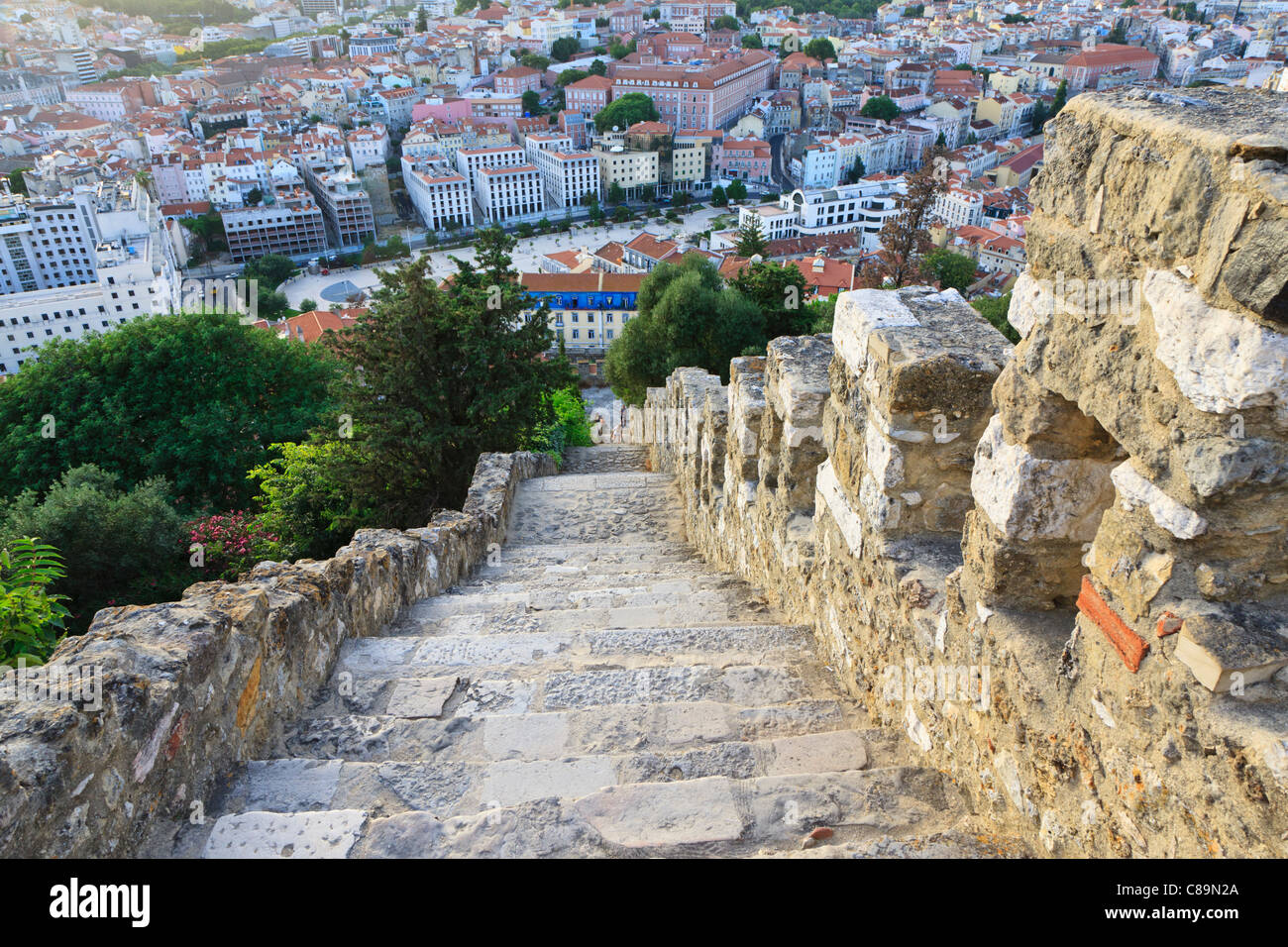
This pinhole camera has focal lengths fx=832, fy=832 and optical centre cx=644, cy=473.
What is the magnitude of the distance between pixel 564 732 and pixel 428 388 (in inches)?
291

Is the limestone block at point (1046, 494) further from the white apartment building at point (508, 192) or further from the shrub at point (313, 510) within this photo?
the white apartment building at point (508, 192)

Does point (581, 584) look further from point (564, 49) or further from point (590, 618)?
point (564, 49)

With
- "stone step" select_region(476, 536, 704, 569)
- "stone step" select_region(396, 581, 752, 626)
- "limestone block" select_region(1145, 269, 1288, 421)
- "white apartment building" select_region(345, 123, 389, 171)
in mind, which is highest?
"limestone block" select_region(1145, 269, 1288, 421)

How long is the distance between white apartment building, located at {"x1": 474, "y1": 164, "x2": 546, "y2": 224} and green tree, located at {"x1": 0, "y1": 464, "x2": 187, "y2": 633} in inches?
2519

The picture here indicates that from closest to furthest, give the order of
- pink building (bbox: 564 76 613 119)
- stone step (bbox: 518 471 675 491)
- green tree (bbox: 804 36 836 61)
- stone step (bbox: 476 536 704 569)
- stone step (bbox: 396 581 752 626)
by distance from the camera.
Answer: stone step (bbox: 396 581 752 626) → stone step (bbox: 476 536 704 569) → stone step (bbox: 518 471 675 491) → pink building (bbox: 564 76 613 119) → green tree (bbox: 804 36 836 61)

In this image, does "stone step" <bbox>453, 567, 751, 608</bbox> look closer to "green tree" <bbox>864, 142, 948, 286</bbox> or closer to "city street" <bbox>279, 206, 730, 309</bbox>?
"green tree" <bbox>864, 142, 948, 286</bbox>

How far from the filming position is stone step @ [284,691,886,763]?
3.25 metres

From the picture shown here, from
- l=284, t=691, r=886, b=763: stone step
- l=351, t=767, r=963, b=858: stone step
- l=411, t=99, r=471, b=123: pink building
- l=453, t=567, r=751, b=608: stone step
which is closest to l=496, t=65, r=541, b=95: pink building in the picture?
l=411, t=99, r=471, b=123: pink building

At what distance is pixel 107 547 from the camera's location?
11992 mm

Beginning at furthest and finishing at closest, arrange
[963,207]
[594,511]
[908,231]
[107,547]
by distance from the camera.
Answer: [963,207], [908,231], [107,547], [594,511]

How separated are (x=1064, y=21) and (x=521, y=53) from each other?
7437cm

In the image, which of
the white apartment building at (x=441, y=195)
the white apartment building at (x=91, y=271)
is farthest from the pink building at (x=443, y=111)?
the white apartment building at (x=91, y=271)

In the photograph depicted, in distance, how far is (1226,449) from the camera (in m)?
1.77

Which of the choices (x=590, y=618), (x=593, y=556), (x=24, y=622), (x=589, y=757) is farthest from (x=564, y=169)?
(x=589, y=757)
